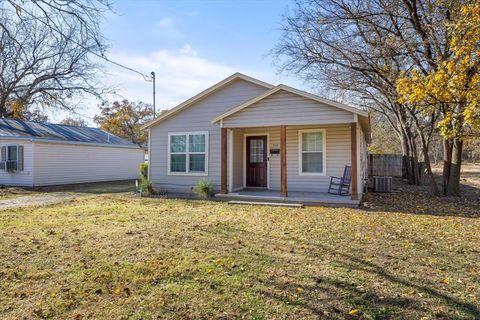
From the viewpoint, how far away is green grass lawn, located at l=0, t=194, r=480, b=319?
3109 millimetres

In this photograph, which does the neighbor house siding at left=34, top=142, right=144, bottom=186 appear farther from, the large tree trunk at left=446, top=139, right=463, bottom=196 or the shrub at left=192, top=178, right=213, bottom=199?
the large tree trunk at left=446, top=139, right=463, bottom=196

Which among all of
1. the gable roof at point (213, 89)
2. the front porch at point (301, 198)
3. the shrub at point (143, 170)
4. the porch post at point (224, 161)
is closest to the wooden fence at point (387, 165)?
the front porch at point (301, 198)

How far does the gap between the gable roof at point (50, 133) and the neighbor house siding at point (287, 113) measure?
38.3 ft

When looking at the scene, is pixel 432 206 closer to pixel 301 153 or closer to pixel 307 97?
pixel 301 153

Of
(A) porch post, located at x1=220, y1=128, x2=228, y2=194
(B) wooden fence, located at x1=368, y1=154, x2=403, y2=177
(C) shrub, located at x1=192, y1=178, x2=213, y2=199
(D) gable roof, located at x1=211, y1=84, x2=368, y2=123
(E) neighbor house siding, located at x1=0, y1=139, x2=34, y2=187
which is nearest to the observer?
(D) gable roof, located at x1=211, y1=84, x2=368, y2=123

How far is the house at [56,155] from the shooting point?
16.3 m

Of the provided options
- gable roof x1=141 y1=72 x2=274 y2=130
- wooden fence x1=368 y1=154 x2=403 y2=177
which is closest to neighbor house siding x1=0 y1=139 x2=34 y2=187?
gable roof x1=141 y1=72 x2=274 y2=130

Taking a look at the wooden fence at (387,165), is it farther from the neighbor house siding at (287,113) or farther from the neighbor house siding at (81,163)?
the neighbor house siding at (81,163)

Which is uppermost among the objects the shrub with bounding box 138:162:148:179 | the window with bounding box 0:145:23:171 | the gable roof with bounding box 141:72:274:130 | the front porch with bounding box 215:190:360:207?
the gable roof with bounding box 141:72:274:130

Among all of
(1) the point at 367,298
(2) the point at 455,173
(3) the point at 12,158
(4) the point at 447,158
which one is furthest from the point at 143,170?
(2) the point at 455,173

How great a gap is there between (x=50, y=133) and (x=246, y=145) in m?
12.2

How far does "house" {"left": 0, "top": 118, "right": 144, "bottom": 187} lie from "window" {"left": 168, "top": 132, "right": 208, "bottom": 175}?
816 centimetres

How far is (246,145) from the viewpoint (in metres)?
12.4

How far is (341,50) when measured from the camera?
508 inches
